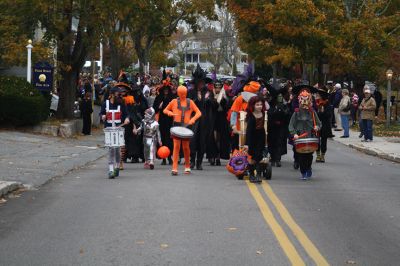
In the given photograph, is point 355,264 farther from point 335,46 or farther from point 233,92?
point 335,46

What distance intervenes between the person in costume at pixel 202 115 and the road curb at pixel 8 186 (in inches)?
183

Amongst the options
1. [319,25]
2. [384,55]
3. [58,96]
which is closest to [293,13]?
[319,25]

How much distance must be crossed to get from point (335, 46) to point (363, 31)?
158 centimetres

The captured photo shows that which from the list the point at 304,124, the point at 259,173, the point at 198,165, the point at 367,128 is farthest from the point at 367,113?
the point at 259,173

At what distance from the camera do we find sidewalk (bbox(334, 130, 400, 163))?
Answer: 23.8m

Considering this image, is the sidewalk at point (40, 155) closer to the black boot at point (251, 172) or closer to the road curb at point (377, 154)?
the black boot at point (251, 172)

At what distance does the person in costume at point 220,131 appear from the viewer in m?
19.0

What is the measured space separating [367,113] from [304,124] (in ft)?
42.7

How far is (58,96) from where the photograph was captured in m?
34.0

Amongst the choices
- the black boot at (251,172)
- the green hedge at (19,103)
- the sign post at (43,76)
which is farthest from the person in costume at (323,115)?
the sign post at (43,76)

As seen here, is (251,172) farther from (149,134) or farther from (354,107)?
(354,107)

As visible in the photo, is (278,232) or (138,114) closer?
(278,232)

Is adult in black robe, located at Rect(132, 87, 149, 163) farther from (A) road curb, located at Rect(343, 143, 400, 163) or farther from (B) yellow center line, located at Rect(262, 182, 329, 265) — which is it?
(A) road curb, located at Rect(343, 143, 400, 163)

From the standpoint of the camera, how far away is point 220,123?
1917 centimetres
